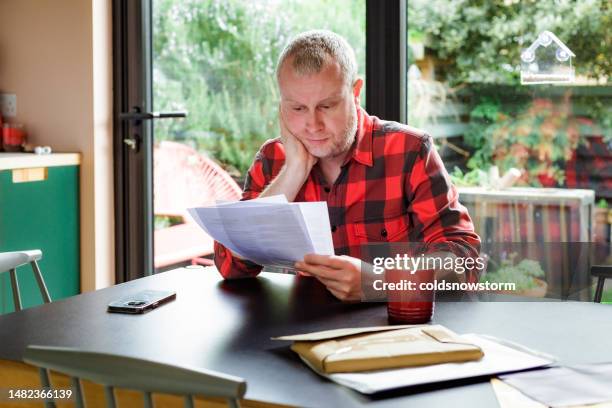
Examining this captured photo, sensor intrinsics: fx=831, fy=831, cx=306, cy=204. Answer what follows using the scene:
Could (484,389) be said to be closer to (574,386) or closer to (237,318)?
(574,386)

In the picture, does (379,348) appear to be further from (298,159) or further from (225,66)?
(225,66)

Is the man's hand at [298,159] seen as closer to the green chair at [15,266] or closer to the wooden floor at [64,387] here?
the green chair at [15,266]

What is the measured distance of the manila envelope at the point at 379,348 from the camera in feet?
3.67

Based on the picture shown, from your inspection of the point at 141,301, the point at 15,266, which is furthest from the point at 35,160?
the point at 141,301

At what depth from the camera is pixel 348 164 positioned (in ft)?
6.82

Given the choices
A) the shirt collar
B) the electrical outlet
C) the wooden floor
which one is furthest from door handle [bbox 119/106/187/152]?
the wooden floor

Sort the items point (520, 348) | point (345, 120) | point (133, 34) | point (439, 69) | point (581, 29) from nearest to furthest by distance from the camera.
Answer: point (520, 348), point (345, 120), point (581, 29), point (439, 69), point (133, 34)

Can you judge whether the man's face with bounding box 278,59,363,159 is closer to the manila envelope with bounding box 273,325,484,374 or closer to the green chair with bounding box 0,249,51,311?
the green chair with bounding box 0,249,51,311

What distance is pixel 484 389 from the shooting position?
3.52ft

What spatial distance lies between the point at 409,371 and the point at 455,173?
69.7 inches

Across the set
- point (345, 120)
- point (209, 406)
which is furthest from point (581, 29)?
point (209, 406)

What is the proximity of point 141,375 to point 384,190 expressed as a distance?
1.23 meters

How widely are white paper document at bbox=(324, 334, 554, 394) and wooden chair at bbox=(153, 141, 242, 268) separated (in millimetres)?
2251

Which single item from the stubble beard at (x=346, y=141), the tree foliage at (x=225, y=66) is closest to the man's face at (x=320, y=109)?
the stubble beard at (x=346, y=141)
